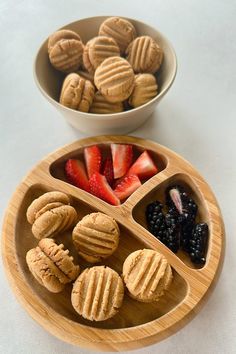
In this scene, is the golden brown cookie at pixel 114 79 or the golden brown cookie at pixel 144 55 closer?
the golden brown cookie at pixel 114 79

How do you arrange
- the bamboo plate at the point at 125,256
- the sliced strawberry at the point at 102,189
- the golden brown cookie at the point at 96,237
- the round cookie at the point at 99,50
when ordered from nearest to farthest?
1. the bamboo plate at the point at 125,256
2. the golden brown cookie at the point at 96,237
3. the sliced strawberry at the point at 102,189
4. the round cookie at the point at 99,50

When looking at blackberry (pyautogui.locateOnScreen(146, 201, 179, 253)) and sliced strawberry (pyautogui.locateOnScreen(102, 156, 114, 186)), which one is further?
sliced strawberry (pyautogui.locateOnScreen(102, 156, 114, 186))

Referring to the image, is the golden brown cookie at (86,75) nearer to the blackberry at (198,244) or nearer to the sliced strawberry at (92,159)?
the sliced strawberry at (92,159)

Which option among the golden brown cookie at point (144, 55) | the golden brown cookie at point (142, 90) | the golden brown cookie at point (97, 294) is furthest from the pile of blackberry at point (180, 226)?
the golden brown cookie at point (144, 55)

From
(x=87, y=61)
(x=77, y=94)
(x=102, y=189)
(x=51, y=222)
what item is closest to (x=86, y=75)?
(x=87, y=61)

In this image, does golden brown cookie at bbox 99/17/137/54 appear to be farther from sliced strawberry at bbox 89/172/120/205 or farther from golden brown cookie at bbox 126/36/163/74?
sliced strawberry at bbox 89/172/120/205

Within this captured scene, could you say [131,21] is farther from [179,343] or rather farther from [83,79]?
[179,343]

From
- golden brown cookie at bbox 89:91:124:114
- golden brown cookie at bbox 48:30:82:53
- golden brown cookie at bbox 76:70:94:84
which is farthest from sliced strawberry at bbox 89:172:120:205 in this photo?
golden brown cookie at bbox 48:30:82:53
